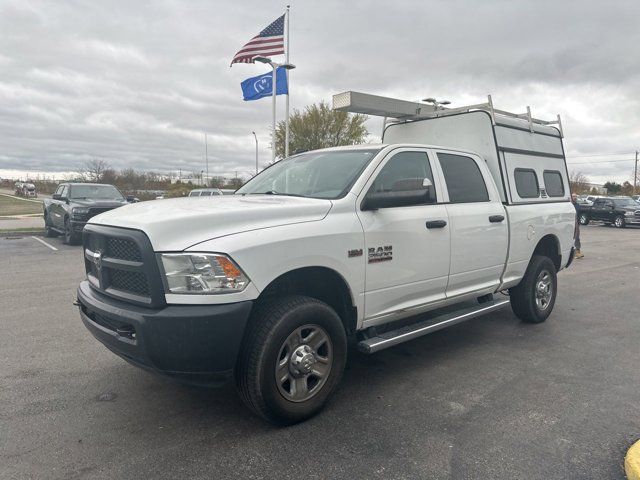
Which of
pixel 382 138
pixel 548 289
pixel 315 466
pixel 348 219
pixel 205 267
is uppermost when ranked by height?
pixel 382 138

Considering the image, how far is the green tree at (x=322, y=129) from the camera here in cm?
2825

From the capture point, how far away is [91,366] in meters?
4.30

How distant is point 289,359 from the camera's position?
3.20 meters

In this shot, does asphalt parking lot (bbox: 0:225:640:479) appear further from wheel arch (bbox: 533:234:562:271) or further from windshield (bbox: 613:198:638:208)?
windshield (bbox: 613:198:638:208)

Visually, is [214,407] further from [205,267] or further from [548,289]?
[548,289]

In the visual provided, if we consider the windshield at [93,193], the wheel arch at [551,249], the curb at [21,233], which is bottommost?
the wheel arch at [551,249]

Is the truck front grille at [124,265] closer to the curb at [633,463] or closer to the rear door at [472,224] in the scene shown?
the rear door at [472,224]

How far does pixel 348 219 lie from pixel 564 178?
4454 millimetres

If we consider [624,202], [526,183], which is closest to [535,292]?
[526,183]

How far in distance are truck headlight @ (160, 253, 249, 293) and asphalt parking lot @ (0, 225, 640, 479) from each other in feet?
3.37

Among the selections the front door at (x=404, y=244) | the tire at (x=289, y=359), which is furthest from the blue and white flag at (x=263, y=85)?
the tire at (x=289, y=359)

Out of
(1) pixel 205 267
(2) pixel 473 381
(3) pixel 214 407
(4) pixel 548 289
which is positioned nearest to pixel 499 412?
(2) pixel 473 381

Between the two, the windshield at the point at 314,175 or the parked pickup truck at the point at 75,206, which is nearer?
the windshield at the point at 314,175

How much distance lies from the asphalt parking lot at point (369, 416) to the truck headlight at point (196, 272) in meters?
1.03
